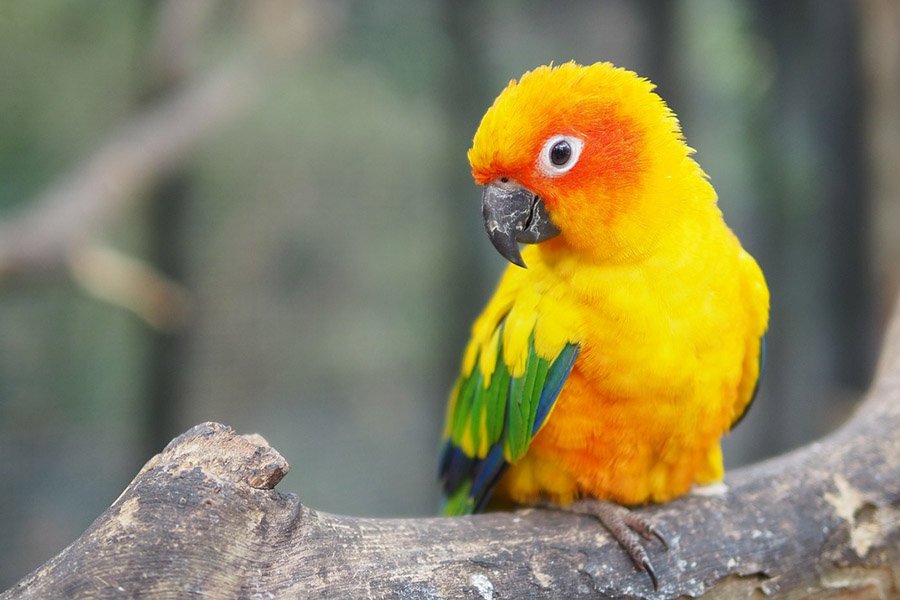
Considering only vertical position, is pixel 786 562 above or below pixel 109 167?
below

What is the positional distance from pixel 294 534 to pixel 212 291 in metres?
2.00

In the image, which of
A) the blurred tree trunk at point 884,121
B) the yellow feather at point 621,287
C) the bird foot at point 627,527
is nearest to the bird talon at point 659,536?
the bird foot at point 627,527

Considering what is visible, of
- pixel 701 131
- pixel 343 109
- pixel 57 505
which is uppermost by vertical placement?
pixel 343 109

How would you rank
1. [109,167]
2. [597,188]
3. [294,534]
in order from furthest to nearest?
1. [109,167]
2. [597,188]
3. [294,534]

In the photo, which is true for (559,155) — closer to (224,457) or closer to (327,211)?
(224,457)

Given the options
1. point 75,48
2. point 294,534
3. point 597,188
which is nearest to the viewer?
point 294,534

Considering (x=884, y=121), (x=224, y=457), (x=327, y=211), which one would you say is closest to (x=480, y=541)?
(x=224, y=457)

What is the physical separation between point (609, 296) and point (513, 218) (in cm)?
21

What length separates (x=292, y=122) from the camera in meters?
3.24

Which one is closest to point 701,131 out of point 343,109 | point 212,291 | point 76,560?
point 343,109

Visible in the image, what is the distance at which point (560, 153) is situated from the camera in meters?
1.31

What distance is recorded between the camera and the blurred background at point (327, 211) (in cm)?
269

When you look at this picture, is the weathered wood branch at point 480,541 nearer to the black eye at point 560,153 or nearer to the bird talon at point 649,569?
the bird talon at point 649,569

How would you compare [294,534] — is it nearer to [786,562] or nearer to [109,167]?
[786,562]
